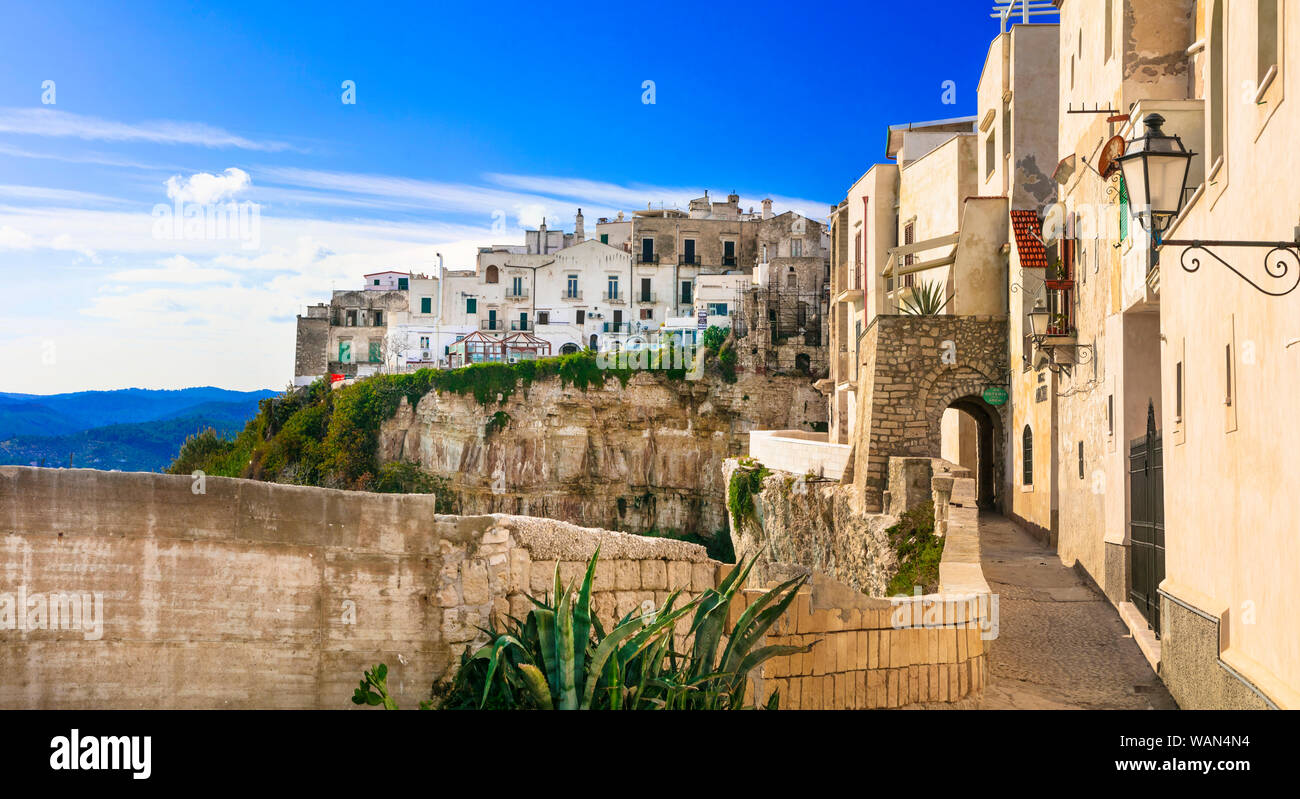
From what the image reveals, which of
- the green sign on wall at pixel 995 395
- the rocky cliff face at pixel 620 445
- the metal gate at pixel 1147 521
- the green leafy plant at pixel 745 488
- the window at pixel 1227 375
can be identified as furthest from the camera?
the rocky cliff face at pixel 620 445

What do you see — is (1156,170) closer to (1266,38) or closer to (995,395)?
(1266,38)

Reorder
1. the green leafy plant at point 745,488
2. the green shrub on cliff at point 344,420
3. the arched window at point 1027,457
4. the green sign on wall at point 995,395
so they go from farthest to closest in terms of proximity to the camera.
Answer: the green shrub on cliff at point 344,420 → the green leafy plant at point 745,488 → the green sign on wall at point 995,395 → the arched window at point 1027,457

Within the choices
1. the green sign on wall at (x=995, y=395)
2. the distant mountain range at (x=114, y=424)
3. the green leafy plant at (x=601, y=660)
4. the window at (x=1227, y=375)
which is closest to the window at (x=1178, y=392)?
the window at (x=1227, y=375)

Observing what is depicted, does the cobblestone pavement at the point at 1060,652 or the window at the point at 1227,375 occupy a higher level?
the window at the point at 1227,375

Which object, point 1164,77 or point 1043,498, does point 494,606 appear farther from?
point 1043,498

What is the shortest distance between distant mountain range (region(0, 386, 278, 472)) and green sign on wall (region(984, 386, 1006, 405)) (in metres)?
47.0

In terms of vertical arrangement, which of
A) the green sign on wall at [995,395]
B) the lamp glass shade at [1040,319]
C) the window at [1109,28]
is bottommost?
the green sign on wall at [995,395]

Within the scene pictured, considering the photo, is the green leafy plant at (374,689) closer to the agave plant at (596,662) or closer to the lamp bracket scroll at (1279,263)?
the agave plant at (596,662)

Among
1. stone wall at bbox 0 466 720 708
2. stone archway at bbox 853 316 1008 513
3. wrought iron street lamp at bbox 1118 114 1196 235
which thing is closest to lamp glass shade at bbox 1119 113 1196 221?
wrought iron street lamp at bbox 1118 114 1196 235

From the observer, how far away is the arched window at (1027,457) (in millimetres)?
18172

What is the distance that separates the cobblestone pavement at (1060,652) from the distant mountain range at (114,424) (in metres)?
51.3

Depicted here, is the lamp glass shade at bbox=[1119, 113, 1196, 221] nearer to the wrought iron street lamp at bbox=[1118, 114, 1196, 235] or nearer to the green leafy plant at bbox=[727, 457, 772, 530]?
the wrought iron street lamp at bbox=[1118, 114, 1196, 235]
